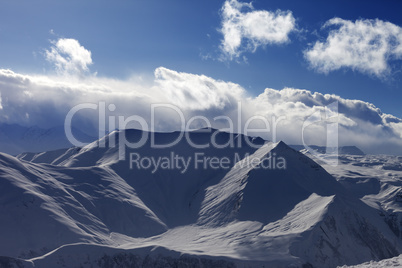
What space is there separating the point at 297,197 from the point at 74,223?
292 feet

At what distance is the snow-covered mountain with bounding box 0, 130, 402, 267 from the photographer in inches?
4663

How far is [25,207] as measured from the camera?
451ft

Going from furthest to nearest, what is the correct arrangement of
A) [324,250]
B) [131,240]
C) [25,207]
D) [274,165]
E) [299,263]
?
1. [274,165]
2. [131,240]
3. [25,207]
4. [324,250]
5. [299,263]

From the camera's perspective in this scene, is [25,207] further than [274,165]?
No

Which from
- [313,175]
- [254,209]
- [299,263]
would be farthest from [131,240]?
[313,175]

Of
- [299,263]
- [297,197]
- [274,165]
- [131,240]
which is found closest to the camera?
[299,263]

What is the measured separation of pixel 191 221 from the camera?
176 m

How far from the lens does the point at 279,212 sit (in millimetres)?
157125

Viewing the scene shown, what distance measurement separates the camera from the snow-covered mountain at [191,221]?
118438mm

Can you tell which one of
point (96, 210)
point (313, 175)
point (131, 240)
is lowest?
point (131, 240)

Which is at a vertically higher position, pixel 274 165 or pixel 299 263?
pixel 274 165

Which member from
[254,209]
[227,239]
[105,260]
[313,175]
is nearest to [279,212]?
[254,209]

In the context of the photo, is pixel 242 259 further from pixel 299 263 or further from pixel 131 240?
pixel 131 240

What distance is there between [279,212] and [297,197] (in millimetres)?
12344
